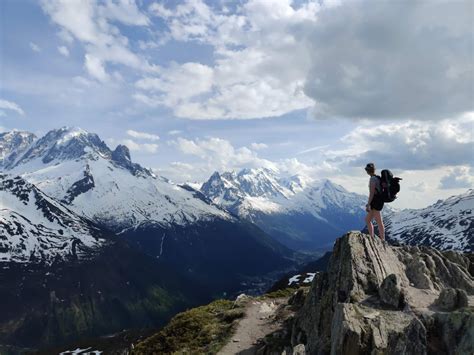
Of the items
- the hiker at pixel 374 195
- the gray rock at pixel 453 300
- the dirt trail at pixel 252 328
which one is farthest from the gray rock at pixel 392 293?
the dirt trail at pixel 252 328

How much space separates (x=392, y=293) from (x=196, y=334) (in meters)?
20.7

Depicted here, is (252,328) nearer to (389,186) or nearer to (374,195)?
(374,195)

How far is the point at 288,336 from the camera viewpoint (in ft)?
102

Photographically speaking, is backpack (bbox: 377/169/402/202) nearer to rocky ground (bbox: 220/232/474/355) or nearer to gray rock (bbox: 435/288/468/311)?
rocky ground (bbox: 220/232/474/355)

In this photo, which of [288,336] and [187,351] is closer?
[288,336]

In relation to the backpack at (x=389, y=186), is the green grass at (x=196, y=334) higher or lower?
lower

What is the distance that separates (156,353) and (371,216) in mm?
24915

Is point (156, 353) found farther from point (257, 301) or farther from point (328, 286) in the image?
point (328, 286)

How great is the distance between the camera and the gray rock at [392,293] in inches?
946

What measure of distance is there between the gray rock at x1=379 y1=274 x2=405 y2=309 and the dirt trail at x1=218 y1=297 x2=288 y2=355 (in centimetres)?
1149

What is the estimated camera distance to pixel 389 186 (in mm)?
26781

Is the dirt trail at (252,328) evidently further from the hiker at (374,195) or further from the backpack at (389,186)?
the backpack at (389,186)

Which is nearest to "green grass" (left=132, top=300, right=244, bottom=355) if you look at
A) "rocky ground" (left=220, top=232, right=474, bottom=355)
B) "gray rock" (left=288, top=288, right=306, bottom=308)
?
"rocky ground" (left=220, top=232, right=474, bottom=355)

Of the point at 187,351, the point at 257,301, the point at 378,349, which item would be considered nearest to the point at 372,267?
the point at 378,349
